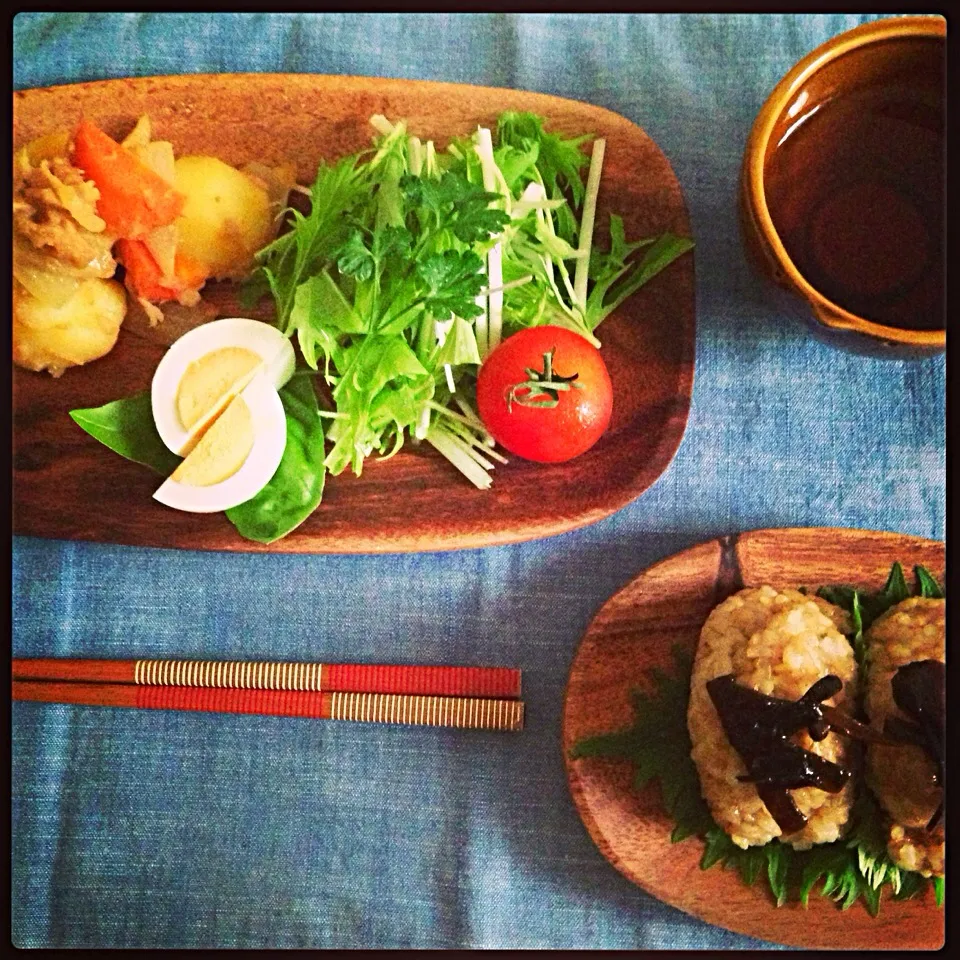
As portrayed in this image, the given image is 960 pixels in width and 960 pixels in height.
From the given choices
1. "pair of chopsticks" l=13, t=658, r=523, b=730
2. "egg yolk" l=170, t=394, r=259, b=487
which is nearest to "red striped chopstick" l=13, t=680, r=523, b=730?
"pair of chopsticks" l=13, t=658, r=523, b=730

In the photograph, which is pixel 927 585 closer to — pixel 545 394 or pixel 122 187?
pixel 545 394

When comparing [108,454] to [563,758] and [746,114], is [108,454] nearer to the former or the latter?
Result: [563,758]

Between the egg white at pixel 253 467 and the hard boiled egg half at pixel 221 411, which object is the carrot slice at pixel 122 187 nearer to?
the hard boiled egg half at pixel 221 411

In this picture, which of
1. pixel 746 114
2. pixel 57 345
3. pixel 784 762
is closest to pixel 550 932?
pixel 784 762

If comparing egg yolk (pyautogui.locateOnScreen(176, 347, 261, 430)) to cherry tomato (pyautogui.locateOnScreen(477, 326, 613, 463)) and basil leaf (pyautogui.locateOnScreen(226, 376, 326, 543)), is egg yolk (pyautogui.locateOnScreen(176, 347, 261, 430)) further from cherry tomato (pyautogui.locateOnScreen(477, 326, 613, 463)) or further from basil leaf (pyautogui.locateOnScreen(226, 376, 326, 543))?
cherry tomato (pyautogui.locateOnScreen(477, 326, 613, 463))

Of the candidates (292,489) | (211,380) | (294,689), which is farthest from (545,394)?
(294,689)

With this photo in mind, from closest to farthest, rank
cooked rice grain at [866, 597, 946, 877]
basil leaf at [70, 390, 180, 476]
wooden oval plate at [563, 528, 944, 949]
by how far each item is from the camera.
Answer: cooked rice grain at [866, 597, 946, 877] < wooden oval plate at [563, 528, 944, 949] < basil leaf at [70, 390, 180, 476]

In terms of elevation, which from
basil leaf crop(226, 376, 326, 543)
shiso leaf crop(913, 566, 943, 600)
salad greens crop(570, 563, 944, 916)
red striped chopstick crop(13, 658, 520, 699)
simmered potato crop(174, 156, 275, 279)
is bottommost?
salad greens crop(570, 563, 944, 916)

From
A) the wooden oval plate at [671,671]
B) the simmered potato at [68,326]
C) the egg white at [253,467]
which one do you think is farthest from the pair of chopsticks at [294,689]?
the simmered potato at [68,326]
